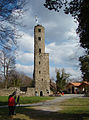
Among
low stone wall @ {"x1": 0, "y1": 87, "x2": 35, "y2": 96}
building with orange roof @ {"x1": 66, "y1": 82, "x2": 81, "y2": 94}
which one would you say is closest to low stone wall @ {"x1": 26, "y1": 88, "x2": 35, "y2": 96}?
low stone wall @ {"x1": 0, "y1": 87, "x2": 35, "y2": 96}

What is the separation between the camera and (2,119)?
8.56 meters

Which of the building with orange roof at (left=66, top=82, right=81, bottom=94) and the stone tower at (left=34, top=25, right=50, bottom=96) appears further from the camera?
the building with orange roof at (left=66, top=82, right=81, bottom=94)

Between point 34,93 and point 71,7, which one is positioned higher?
point 71,7

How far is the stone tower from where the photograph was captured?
40312 millimetres

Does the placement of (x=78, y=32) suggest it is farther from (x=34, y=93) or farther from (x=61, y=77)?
(x=61, y=77)

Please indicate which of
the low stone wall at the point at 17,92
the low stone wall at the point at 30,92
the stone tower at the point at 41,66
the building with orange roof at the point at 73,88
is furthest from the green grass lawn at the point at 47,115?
the building with orange roof at the point at 73,88

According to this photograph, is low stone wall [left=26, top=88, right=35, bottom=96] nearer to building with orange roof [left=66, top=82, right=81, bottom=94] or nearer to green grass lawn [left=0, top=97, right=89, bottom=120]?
building with orange roof [left=66, top=82, right=81, bottom=94]

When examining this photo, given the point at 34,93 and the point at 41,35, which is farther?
the point at 41,35

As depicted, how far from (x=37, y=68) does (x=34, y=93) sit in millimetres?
6686

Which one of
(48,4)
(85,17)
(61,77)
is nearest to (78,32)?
(85,17)

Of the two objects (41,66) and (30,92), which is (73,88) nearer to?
(41,66)

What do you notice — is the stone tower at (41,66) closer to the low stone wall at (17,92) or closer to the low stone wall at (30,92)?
the low stone wall at (30,92)

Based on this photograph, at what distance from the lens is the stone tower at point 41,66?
4031cm

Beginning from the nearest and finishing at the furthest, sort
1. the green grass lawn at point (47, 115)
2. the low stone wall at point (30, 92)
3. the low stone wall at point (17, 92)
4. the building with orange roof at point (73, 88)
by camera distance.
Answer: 1. the green grass lawn at point (47, 115)
2. the low stone wall at point (17, 92)
3. the low stone wall at point (30, 92)
4. the building with orange roof at point (73, 88)
